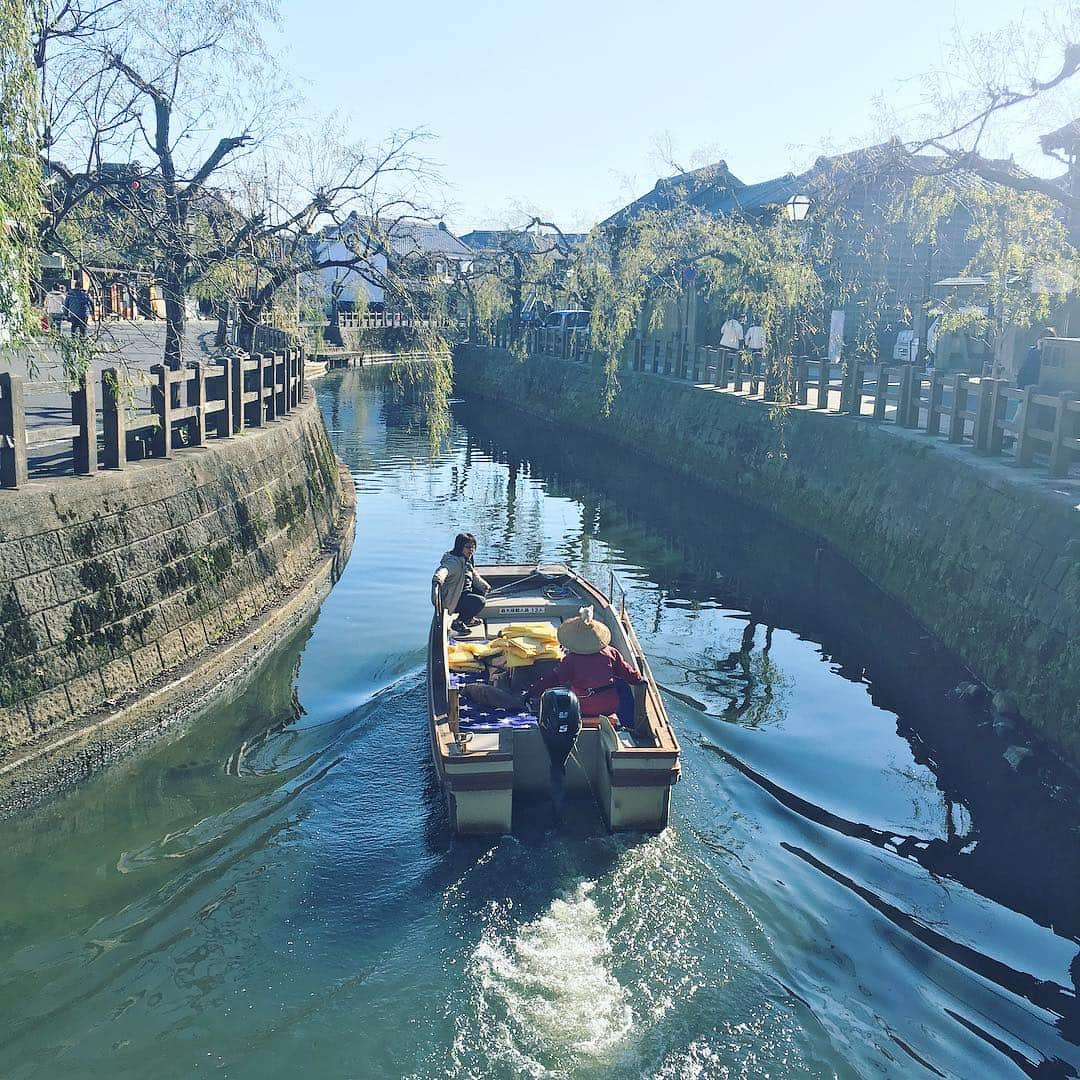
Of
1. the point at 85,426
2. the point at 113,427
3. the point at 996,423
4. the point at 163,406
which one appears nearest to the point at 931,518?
the point at 996,423

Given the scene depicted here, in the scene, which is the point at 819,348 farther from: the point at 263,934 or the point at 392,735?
the point at 263,934

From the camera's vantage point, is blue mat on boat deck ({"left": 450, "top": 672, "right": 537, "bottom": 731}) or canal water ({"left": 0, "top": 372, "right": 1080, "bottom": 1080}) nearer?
canal water ({"left": 0, "top": 372, "right": 1080, "bottom": 1080})

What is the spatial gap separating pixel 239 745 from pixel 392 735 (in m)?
1.49

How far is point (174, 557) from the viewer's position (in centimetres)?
1093

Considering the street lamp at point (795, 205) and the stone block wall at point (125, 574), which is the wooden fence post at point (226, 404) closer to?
the stone block wall at point (125, 574)

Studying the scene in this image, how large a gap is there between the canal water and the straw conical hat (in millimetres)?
1400

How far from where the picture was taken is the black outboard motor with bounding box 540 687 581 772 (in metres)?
7.92

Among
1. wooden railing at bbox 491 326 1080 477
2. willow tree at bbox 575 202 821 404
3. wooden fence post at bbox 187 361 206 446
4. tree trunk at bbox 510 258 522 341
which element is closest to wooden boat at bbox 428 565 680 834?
wooden fence post at bbox 187 361 206 446

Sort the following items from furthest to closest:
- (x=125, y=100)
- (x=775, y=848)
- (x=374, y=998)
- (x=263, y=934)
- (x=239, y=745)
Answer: (x=125, y=100)
(x=239, y=745)
(x=775, y=848)
(x=263, y=934)
(x=374, y=998)

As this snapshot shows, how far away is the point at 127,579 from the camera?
993 centimetres

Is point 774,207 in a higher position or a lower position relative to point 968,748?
higher

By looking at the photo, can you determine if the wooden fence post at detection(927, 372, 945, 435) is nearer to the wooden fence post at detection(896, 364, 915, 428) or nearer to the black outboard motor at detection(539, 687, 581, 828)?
the wooden fence post at detection(896, 364, 915, 428)

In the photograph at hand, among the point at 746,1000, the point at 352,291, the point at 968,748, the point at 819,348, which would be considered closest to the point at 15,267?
the point at 746,1000

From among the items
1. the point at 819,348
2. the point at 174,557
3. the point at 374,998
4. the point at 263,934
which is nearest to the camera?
the point at 374,998
